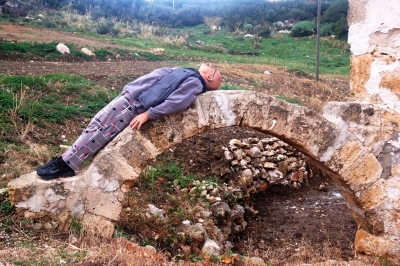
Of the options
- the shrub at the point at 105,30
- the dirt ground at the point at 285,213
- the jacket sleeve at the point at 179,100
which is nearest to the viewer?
the jacket sleeve at the point at 179,100

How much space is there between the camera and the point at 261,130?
3799 millimetres

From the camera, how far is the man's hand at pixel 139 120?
3514 mm

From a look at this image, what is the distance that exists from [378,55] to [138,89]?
2.14 metres

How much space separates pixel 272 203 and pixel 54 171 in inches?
146

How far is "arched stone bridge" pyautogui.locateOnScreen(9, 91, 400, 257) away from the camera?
3.55m

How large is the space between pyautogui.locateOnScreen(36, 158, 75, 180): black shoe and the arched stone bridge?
9cm

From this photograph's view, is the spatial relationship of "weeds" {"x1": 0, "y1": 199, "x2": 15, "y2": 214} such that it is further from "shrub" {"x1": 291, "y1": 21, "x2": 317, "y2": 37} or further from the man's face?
"shrub" {"x1": 291, "y1": 21, "x2": 317, "y2": 37}

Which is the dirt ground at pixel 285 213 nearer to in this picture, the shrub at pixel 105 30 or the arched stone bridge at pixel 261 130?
the arched stone bridge at pixel 261 130

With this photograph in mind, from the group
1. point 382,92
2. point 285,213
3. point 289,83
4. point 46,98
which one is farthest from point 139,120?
point 289,83

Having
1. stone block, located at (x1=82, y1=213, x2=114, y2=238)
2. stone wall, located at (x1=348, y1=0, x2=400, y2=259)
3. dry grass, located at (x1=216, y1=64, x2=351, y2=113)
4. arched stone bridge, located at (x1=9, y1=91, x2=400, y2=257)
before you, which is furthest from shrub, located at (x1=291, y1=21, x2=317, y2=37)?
stone block, located at (x1=82, y1=213, x2=114, y2=238)

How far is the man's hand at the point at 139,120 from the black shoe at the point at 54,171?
715 millimetres

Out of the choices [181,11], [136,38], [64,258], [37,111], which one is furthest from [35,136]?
[181,11]

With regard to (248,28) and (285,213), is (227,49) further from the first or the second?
(285,213)

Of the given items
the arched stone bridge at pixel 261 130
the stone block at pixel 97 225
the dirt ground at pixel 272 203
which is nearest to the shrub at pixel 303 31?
the dirt ground at pixel 272 203
